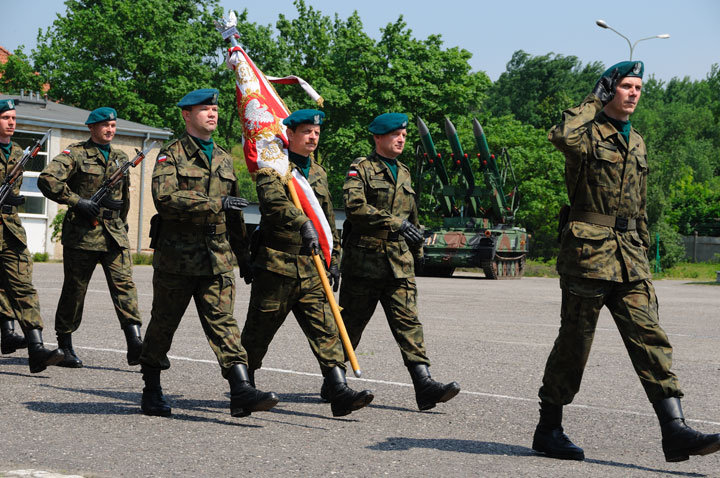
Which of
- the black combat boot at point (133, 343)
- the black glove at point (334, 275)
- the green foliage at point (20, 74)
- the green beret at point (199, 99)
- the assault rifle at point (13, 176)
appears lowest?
the black combat boot at point (133, 343)

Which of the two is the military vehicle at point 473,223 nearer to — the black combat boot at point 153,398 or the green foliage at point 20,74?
the black combat boot at point 153,398

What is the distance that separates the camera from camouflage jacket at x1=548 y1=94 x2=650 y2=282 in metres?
4.95

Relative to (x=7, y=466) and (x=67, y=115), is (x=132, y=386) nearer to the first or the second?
(x=7, y=466)

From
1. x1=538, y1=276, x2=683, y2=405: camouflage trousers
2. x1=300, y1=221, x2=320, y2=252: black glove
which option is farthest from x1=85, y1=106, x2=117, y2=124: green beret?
x1=538, y1=276, x2=683, y2=405: camouflage trousers

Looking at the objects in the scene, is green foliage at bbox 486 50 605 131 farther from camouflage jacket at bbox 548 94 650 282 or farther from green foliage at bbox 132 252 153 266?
camouflage jacket at bbox 548 94 650 282

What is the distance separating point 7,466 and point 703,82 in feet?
378

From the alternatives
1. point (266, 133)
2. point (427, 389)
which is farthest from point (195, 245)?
point (427, 389)

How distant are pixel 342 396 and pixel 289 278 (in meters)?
0.79

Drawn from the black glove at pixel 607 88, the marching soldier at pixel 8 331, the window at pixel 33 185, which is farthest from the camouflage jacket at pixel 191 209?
the window at pixel 33 185

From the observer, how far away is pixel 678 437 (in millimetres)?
4688

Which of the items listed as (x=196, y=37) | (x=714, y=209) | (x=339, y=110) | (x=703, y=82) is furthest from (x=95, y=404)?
(x=703, y=82)

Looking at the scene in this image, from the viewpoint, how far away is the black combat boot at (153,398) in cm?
602

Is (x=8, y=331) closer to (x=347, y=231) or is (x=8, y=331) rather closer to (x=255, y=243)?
(x=255, y=243)

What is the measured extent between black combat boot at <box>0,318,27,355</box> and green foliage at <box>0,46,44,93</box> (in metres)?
44.9
